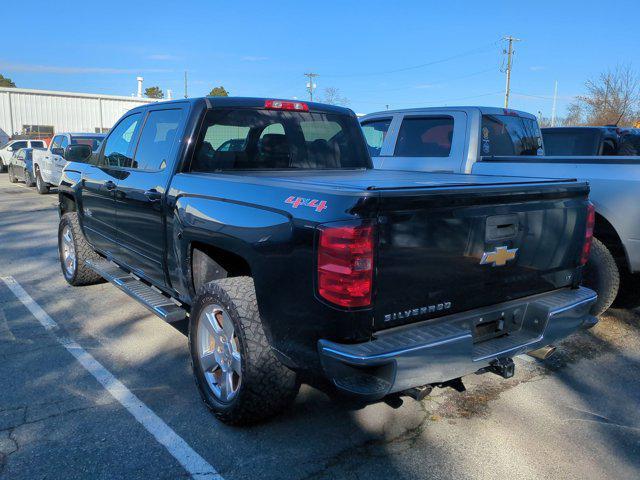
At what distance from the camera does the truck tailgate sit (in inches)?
100

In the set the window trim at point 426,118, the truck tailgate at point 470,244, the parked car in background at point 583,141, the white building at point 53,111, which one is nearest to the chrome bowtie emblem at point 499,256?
the truck tailgate at point 470,244

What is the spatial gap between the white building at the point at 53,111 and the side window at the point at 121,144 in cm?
2873

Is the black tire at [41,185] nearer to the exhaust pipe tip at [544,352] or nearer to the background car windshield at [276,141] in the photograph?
the background car windshield at [276,141]

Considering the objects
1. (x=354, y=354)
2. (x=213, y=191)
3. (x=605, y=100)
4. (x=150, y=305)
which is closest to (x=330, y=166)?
(x=213, y=191)

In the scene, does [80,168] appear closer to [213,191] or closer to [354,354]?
[213,191]

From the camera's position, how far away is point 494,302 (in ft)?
9.94

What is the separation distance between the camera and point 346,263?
7.94ft

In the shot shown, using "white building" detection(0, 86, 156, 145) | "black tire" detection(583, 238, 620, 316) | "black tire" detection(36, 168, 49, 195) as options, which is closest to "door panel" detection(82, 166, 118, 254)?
"black tire" detection(583, 238, 620, 316)

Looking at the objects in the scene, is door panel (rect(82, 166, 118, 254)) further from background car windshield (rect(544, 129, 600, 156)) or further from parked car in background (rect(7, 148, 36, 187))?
parked car in background (rect(7, 148, 36, 187))

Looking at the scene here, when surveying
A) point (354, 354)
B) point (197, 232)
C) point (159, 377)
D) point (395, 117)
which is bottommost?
point (159, 377)

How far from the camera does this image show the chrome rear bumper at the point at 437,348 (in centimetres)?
244

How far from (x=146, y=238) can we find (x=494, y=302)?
104 inches

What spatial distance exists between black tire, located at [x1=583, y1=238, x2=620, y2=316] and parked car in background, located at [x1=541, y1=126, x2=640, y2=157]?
3.88m

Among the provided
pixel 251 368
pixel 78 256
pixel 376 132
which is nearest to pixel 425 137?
pixel 376 132
